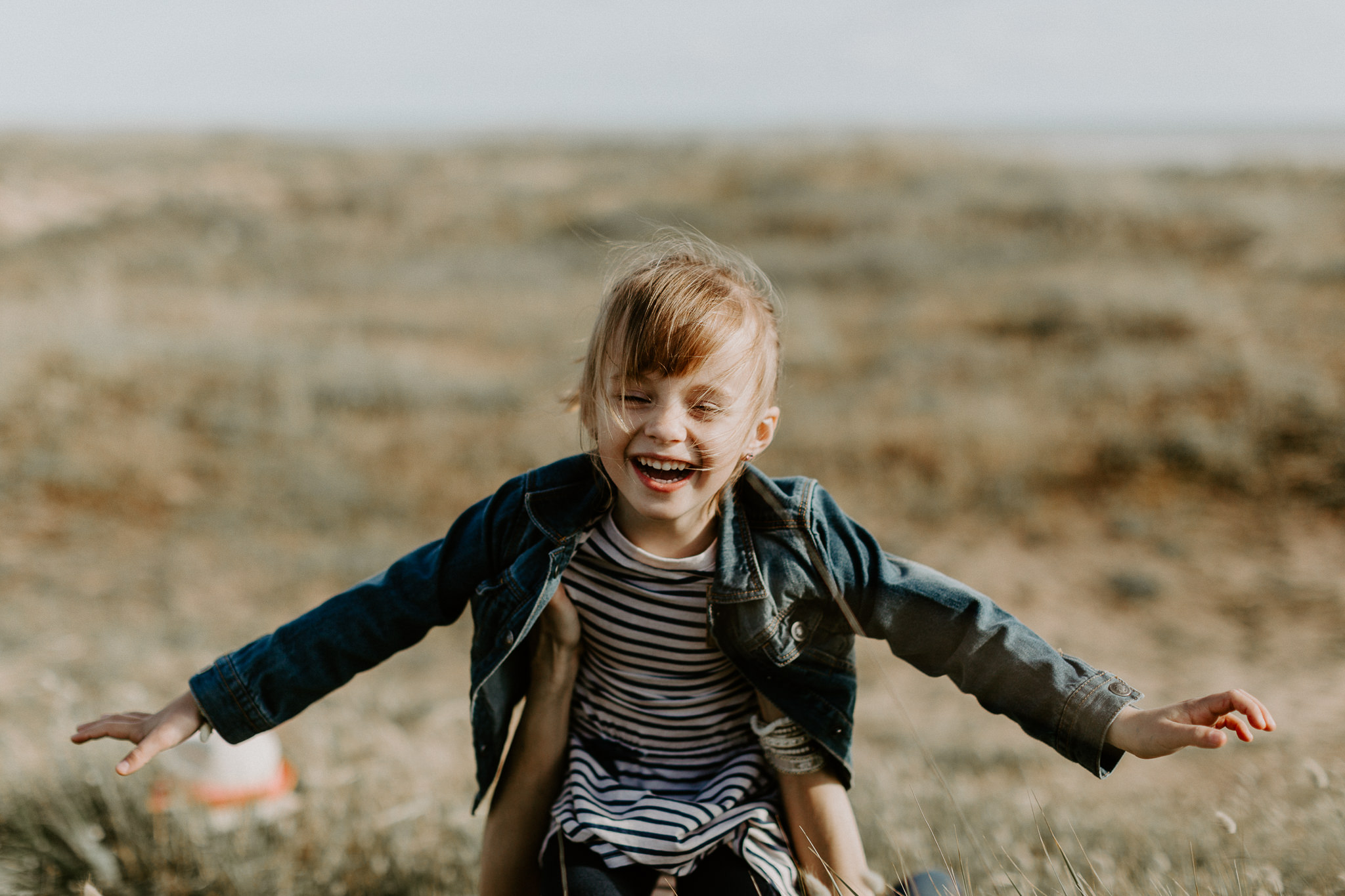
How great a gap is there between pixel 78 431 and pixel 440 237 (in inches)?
553

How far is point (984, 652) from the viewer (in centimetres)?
165

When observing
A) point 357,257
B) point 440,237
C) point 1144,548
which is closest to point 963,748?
point 1144,548

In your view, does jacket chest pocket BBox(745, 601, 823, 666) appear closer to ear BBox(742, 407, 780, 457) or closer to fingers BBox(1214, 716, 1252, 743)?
ear BBox(742, 407, 780, 457)

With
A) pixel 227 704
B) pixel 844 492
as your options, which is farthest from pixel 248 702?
pixel 844 492

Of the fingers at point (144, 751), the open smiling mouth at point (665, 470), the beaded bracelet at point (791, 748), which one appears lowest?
the beaded bracelet at point (791, 748)

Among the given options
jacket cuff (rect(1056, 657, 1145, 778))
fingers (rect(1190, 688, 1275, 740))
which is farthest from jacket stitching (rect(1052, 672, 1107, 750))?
fingers (rect(1190, 688, 1275, 740))

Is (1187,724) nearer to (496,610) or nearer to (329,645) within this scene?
(496,610)

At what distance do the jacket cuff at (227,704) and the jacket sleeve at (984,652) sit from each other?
111 cm

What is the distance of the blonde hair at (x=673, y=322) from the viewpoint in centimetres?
168

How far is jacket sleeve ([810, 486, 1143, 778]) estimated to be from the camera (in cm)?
161

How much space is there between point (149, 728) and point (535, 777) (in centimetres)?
72

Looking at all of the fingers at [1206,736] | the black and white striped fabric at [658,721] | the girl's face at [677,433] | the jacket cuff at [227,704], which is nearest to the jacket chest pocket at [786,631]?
the black and white striped fabric at [658,721]

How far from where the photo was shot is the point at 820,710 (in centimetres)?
180

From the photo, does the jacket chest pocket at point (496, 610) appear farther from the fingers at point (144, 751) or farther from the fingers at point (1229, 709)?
the fingers at point (1229, 709)
